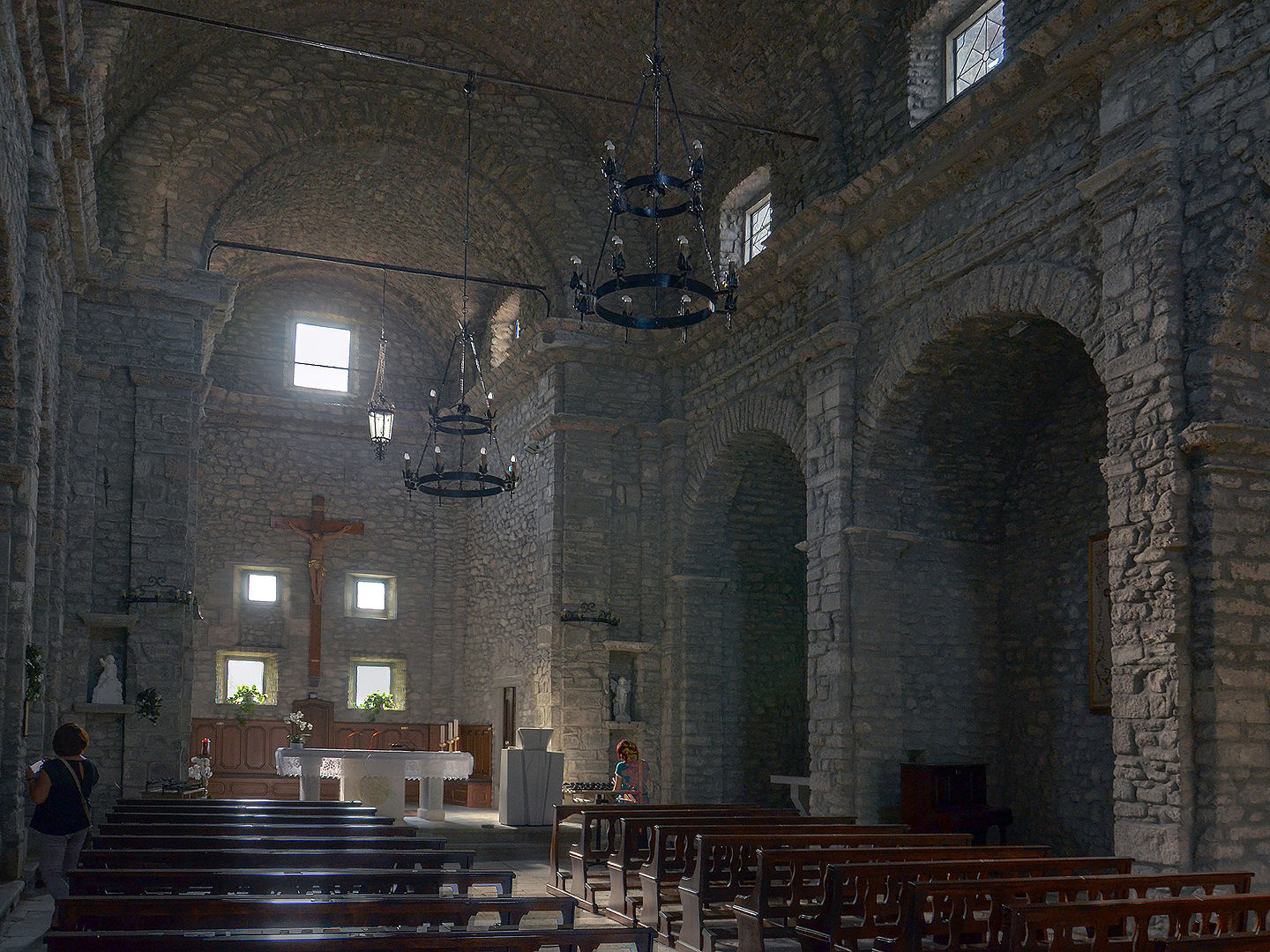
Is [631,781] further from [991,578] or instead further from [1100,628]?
[1100,628]

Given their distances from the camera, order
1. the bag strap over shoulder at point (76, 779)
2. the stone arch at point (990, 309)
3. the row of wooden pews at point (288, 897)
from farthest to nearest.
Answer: the stone arch at point (990, 309) < the bag strap over shoulder at point (76, 779) < the row of wooden pews at point (288, 897)

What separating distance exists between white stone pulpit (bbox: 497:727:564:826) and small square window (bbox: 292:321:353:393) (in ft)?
30.9

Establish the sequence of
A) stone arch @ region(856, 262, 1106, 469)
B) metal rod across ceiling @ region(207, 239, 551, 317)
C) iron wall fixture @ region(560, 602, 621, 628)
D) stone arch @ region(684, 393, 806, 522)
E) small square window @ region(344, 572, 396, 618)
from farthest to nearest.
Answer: small square window @ region(344, 572, 396, 618), iron wall fixture @ region(560, 602, 621, 628), metal rod across ceiling @ region(207, 239, 551, 317), stone arch @ region(684, 393, 806, 522), stone arch @ region(856, 262, 1106, 469)

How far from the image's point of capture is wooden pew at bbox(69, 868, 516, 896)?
5.11 meters

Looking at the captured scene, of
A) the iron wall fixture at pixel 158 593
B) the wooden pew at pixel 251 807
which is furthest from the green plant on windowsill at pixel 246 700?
the wooden pew at pixel 251 807

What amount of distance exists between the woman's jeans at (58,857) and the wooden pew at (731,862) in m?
3.57

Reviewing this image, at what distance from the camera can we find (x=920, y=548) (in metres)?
12.0

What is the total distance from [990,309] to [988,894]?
5.70 m

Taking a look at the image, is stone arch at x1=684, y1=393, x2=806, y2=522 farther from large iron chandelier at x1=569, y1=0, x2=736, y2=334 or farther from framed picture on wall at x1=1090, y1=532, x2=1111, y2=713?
framed picture on wall at x1=1090, y1=532, x2=1111, y2=713

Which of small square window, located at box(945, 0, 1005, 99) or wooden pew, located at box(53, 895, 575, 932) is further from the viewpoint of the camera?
Answer: small square window, located at box(945, 0, 1005, 99)

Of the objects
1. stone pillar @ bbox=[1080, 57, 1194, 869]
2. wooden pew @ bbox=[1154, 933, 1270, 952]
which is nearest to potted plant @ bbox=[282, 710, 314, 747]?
stone pillar @ bbox=[1080, 57, 1194, 869]

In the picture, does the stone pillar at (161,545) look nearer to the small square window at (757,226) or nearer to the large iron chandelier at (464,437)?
the large iron chandelier at (464,437)

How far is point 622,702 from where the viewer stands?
50.6 ft

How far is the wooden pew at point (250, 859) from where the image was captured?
229 inches
